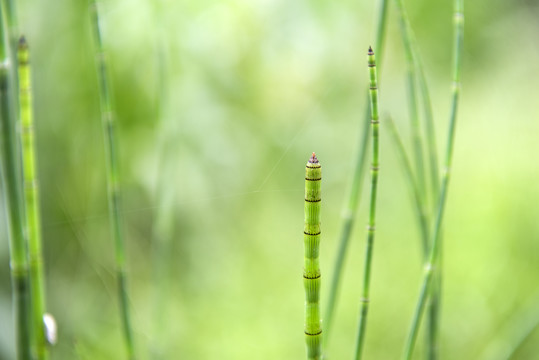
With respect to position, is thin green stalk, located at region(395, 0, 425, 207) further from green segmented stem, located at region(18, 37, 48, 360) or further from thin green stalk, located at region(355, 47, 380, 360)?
green segmented stem, located at region(18, 37, 48, 360)

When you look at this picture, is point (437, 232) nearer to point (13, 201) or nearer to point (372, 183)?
point (372, 183)

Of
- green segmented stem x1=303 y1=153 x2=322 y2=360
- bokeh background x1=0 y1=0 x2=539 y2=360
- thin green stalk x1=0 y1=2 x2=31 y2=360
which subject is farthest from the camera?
bokeh background x1=0 y1=0 x2=539 y2=360

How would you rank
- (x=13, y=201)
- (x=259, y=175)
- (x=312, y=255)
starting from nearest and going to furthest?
(x=312, y=255) < (x=13, y=201) < (x=259, y=175)

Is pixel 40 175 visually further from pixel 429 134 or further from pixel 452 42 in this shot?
pixel 452 42

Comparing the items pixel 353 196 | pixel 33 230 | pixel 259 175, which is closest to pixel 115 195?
pixel 33 230

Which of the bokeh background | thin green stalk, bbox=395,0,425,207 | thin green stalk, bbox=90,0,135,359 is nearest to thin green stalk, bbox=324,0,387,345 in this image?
thin green stalk, bbox=395,0,425,207

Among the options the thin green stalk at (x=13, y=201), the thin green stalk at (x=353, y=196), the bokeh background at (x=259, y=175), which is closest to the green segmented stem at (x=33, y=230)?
the thin green stalk at (x=13, y=201)
